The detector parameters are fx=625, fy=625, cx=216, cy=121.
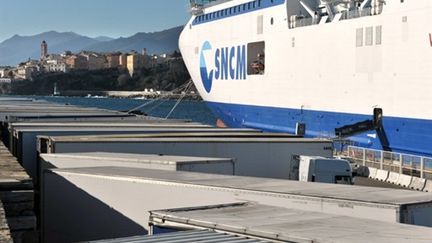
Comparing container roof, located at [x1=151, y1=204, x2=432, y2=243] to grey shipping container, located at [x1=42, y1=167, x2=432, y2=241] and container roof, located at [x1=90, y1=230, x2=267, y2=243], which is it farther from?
grey shipping container, located at [x1=42, y1=167, x2=432, y2=241]

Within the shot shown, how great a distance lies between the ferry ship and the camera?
22.6 meters

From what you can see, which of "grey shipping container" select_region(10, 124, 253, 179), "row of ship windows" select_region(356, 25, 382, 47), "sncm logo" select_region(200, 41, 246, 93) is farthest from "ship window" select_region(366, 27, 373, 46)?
"sncm logo" select_region(200, 41, 246, 93)

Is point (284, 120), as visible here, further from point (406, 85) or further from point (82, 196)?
point (82, 196)

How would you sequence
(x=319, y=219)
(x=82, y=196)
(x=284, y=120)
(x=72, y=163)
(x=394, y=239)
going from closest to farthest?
(x=394, y=239) < (x=319, y=219) < (x=82, y=196) < (x=72, y=163) < (x=284, y=120)

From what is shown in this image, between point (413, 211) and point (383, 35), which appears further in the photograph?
point (383, 35)

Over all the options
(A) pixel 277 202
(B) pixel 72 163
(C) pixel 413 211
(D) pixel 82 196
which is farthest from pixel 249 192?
(B) pixel 72 163

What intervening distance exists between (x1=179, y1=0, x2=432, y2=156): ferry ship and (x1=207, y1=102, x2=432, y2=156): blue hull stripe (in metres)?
0.04

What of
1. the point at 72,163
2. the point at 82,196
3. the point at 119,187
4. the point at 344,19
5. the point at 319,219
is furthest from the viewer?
the point at 344,19

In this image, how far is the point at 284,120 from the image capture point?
106ft

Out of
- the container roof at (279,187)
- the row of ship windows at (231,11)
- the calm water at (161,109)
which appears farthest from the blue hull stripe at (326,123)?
the calm water at (161,109)

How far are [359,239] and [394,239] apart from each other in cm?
33

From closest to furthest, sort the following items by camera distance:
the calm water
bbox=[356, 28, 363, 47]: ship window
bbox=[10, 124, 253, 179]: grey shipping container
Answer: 1. bbox=[10, 124, 253, 179]: grey shipping container
2. bbox=[356, 28, 363, 47]: ship window
3. the calm water

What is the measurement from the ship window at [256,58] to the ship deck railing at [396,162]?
13.0 metres

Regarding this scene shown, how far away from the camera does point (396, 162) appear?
798 inches
